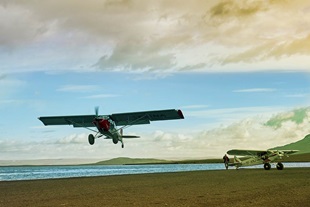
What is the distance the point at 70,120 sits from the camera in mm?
48781

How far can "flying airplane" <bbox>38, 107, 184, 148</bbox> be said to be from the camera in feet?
147

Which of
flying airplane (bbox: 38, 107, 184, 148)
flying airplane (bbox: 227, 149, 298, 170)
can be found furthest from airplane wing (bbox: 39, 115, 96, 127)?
flying airplane (bbox: 227, 149, 298, 170)

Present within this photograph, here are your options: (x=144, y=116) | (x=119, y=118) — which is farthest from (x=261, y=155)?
(x=119, y=118)

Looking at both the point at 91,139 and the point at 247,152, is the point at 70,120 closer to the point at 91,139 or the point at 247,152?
the point at 91,139

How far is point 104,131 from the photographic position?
4553 cm

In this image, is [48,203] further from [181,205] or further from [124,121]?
[124,121]

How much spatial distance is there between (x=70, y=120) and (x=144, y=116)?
8367 mm

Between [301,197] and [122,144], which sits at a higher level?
[122,144]

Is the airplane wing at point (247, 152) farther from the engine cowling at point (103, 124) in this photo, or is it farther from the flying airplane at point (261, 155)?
the engine cowling at point (103, 124)

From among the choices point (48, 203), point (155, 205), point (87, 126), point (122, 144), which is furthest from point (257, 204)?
point (87, 126)

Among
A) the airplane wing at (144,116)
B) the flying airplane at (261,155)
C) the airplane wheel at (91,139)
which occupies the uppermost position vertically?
the airplane wing at (144,116)

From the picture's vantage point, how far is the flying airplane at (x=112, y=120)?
44844 mm

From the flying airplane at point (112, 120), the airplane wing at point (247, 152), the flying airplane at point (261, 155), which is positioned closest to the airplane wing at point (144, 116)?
the flying airplane at point (112, 120)

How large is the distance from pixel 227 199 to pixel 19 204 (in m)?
7.51
